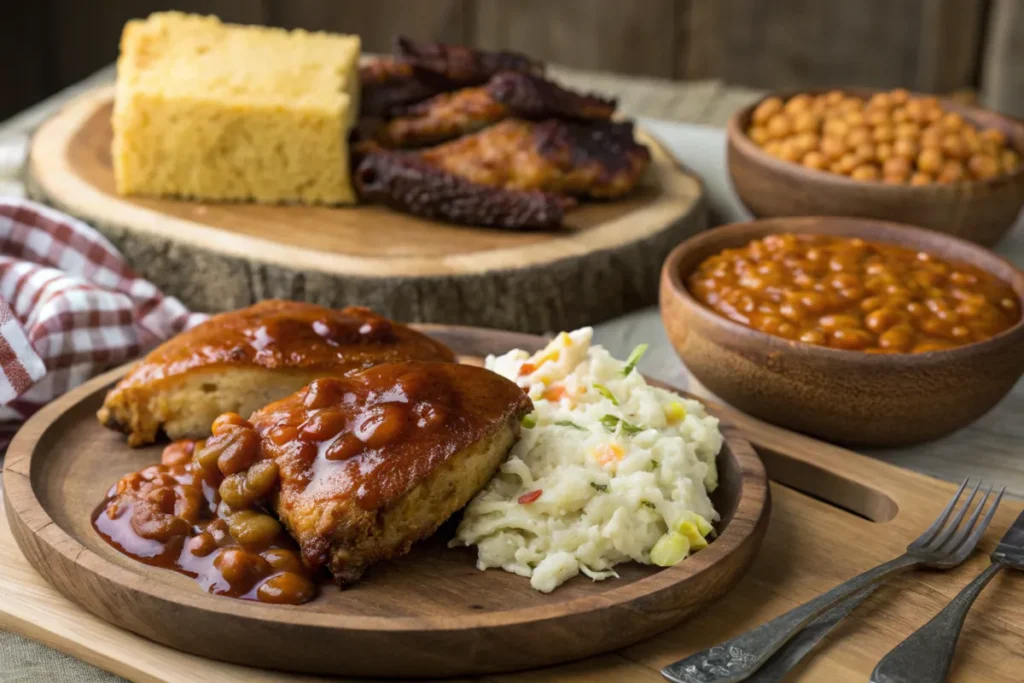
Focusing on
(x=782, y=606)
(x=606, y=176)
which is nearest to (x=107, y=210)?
(x=606, y=176)

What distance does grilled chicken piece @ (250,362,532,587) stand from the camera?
269 cm

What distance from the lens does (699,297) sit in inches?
154

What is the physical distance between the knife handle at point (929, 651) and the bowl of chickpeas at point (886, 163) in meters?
2.32

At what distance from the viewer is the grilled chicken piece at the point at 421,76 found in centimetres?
552

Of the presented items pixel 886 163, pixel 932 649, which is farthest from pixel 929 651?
pixel 886 163

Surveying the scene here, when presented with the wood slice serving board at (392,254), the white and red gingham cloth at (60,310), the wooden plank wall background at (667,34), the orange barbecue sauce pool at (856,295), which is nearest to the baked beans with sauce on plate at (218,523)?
the white and red gingham cloth at (60,310)

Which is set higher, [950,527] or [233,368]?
[233,368]

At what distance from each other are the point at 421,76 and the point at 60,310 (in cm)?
236

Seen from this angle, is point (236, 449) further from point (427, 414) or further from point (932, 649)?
point (932, 649)

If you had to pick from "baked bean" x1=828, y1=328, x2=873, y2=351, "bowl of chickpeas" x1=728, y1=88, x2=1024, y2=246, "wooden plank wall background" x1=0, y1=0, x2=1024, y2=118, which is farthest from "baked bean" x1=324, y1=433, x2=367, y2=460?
"wooden plank wall background" x1=0, y1=0, x2=1024, y2=118

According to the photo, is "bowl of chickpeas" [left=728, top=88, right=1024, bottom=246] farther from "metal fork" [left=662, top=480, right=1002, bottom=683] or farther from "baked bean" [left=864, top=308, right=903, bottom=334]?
"metal fork" [left=662, top=480, right=1002, bottom=683]

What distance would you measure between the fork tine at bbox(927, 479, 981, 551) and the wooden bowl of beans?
1.38ft

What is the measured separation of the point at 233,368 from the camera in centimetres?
330

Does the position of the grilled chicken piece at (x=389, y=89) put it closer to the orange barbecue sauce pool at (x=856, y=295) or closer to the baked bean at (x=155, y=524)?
the orange barbecue sauce pool at (x=856, y=295)
